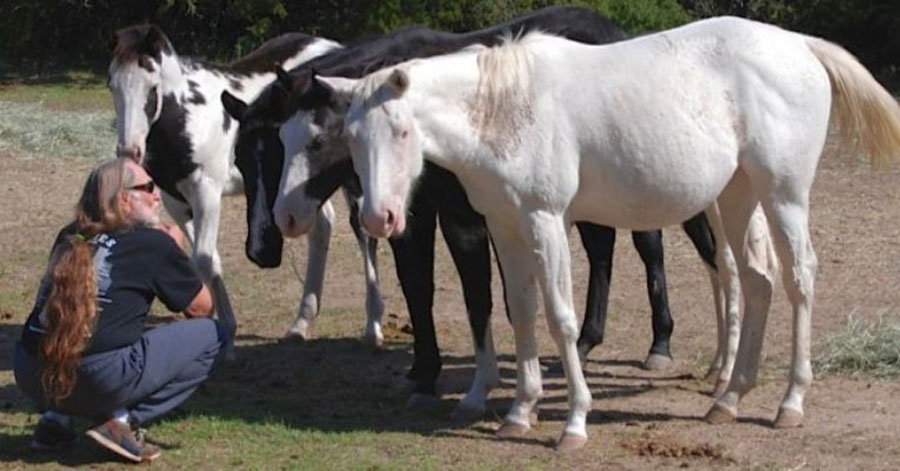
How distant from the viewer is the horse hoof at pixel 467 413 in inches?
283

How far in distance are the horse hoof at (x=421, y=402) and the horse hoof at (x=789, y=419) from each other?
1648 mm

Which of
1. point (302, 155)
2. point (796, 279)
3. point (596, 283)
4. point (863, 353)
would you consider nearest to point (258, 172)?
point (302, 155)

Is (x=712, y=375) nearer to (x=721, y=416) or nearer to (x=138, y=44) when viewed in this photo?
(x=721, y=416)

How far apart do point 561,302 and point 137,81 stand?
3.06 m

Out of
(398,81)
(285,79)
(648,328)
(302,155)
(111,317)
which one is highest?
(398,81)

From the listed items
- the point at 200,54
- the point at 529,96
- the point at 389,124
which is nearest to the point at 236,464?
the point at 389,124

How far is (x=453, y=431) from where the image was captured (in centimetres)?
691

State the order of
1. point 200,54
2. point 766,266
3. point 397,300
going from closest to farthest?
point 766,266 → point 397,300 → point 200,54

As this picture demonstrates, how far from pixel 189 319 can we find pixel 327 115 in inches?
41.7

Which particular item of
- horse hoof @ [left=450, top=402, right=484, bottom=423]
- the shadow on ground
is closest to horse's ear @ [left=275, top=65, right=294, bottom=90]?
the shadow on ground

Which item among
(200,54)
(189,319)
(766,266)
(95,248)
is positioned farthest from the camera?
(200,54)

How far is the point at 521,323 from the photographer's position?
268 inches

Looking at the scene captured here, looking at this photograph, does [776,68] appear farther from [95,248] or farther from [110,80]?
[110,80]

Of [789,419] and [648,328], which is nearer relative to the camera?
[789,419]
